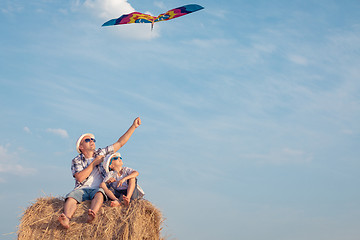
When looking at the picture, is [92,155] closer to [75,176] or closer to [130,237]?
[75,176]

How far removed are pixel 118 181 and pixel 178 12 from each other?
4.48 meters

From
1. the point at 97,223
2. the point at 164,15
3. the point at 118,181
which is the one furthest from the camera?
the point at 164,15

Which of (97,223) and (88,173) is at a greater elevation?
(88,173)

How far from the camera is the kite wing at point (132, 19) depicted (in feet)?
34.4

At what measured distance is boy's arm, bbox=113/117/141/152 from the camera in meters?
8.98

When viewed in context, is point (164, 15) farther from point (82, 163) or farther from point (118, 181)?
point (118, 181)

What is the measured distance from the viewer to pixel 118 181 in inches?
313

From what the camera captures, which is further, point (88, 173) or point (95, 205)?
point (88, 173)

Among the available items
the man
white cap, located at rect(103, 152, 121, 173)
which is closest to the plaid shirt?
the man

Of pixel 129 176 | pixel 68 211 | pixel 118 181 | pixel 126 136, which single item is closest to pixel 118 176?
pixel 118 181

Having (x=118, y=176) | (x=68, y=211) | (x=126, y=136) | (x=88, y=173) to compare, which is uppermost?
(x=126, y=136)

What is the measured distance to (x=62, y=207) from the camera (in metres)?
8.20

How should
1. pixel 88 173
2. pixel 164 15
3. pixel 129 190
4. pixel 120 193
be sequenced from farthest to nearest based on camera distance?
pixel 164 15 → pixel 88 173 → pixel 120 193 → pixel 129 190

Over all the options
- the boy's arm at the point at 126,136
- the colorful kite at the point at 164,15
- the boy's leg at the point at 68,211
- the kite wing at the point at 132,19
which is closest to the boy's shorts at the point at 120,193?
the boy's leg at the point at 68,211
